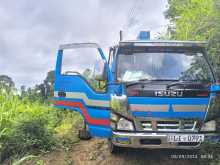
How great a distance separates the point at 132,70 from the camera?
17.8ft

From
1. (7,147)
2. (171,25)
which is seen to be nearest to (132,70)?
(7,147)

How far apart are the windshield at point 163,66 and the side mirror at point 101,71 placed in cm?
24

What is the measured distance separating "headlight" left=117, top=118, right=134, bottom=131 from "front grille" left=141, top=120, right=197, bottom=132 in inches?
7.4

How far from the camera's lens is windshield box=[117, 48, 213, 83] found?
536cm

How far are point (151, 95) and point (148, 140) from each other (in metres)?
0.70

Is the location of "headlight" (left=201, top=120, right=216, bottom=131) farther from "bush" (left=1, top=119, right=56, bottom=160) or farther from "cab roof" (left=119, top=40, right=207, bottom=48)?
"bush" (left=1, top=119, right=56, bottom=160)

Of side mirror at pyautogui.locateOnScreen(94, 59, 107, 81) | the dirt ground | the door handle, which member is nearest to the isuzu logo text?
side mirror at pyautogui.locateOnScreen(94, 59, 107, 81)

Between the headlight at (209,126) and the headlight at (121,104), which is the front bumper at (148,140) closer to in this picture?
the headlight at (209,126)

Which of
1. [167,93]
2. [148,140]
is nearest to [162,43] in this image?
[167,93]

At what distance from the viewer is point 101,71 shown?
5508 mm

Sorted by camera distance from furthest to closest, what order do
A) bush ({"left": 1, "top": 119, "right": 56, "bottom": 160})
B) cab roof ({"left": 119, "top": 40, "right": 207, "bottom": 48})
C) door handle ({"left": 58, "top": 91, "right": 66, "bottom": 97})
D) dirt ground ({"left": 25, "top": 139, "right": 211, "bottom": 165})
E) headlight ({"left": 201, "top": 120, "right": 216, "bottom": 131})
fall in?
bush ({"left": 1, "top": 119, "right": 56, "bottom": 160}) < door handle ({"left": 58, "top": 91, "right": 66, "bottom": 97}) < dirt ground ({"left": 25, "top": 139, "right": 211, "bottom": 165}) < cab roof ({"left": 119, "top": 40, "right": 207, "bottom": 48}) < headlight ({"left": 201, "top": 120, "right": 216, "bottom": 131})

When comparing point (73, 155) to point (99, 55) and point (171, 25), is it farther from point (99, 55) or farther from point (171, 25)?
point (171, 25)

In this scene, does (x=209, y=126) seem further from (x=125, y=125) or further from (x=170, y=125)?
(x=125, y=125)

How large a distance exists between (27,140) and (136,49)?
3026mm
